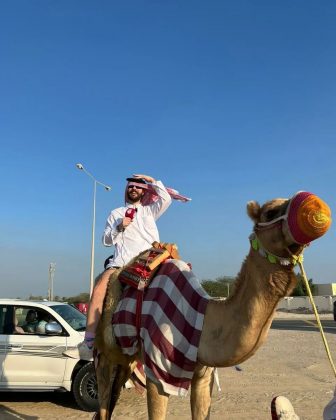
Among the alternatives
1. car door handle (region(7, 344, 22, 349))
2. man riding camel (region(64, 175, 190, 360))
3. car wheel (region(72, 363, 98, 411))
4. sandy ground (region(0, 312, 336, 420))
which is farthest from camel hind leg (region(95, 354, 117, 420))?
car door handle (region(7, 344, 22, 349))

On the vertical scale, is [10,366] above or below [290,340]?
above

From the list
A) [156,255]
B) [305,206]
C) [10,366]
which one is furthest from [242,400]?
[305,206]

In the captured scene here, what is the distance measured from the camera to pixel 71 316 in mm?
8984

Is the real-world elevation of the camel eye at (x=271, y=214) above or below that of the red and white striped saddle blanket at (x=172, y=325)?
above

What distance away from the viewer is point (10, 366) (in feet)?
26.7

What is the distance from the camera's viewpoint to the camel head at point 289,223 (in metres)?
3.24

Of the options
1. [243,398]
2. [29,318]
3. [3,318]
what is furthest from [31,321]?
[243,398]

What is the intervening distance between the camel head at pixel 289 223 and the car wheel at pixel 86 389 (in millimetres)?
5273

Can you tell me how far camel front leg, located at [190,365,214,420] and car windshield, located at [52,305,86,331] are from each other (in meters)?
4.54

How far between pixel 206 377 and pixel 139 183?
2.24 metres

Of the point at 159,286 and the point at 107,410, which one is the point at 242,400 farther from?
the point at 159,286

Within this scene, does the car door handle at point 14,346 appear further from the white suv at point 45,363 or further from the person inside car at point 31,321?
the person inside car at point 31,321

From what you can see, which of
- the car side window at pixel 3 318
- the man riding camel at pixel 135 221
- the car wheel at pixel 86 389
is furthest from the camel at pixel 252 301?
the car side window at pixel 3 318

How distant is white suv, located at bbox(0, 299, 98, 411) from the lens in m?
8.01
